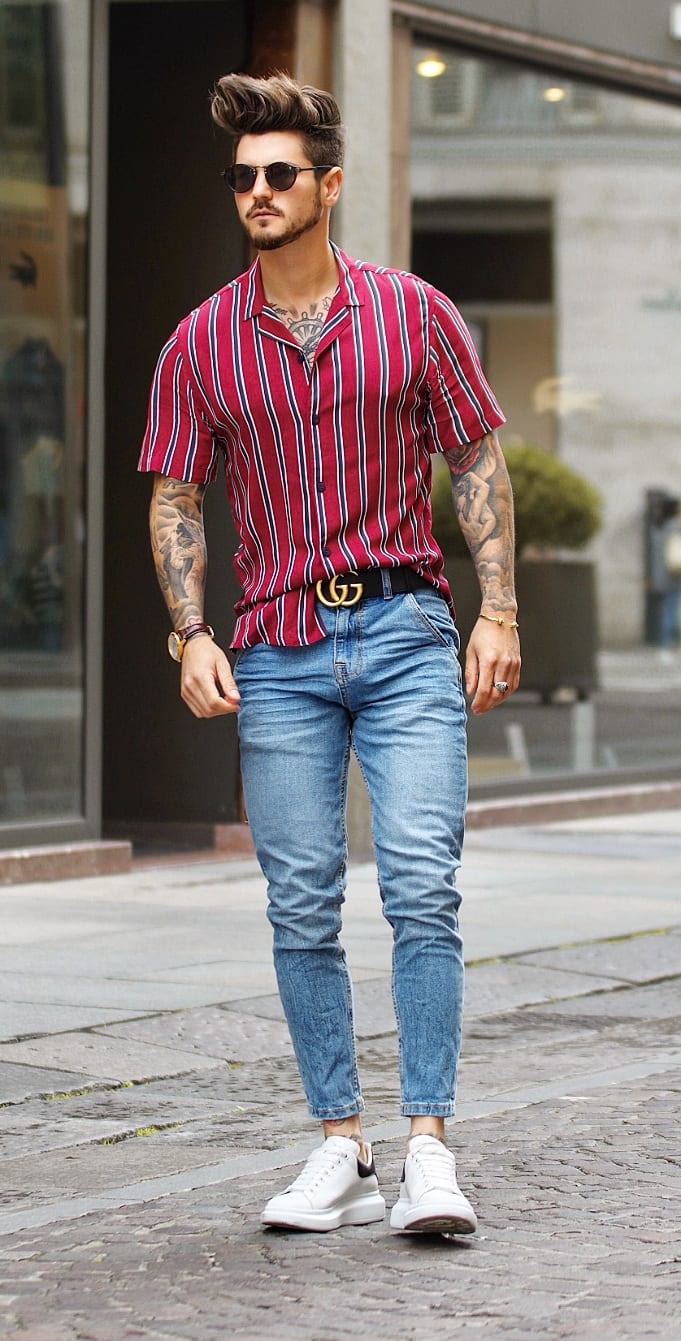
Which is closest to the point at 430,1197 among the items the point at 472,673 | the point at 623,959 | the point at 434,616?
the point at 472,673

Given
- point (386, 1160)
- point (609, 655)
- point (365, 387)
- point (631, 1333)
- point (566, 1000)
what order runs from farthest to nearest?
point (609, 655)
point (566, 1000)
point (386, 1160)
point (365, 387)
point (631, 1333)

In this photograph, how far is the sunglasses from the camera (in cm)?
382

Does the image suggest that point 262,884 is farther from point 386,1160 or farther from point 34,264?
point 386,1160

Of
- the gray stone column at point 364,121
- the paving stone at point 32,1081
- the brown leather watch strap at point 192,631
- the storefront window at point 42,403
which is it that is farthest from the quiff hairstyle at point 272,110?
the gray stone column at point 364,121

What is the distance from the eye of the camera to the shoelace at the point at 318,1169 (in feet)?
12.8

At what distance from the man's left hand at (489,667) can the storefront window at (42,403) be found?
529 cm

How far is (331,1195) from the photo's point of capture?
388 centimetres

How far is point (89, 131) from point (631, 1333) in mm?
6872

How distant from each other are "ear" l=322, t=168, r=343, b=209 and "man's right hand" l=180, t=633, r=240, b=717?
2.62ft

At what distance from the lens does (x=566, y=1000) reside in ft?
21.6

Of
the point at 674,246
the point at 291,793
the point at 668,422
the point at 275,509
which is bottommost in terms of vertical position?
the point at 291,793

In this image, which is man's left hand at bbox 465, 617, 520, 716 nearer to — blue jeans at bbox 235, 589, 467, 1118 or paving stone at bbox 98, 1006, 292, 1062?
blue jeans at bbox 235, 589, 467, 1118

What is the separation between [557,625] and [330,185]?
27.4 feet

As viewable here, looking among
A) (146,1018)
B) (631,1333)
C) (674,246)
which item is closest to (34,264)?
(146,1018)
